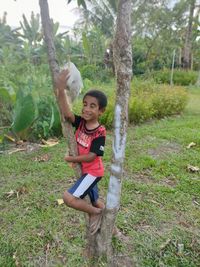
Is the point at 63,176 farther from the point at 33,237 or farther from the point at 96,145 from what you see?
the point at 96,145

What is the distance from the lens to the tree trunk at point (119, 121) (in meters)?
1.60

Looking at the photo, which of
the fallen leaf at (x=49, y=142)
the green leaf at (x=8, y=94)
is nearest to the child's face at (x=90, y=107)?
the fallen leaf at (x=49, y=142)

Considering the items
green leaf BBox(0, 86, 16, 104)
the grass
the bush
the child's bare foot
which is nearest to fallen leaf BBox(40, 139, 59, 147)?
the grass

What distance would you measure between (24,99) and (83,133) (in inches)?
88.5

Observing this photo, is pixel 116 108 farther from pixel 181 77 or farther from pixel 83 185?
pixel 181 77

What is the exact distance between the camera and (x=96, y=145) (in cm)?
178

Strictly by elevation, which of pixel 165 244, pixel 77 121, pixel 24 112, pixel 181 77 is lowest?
pixel 181 77

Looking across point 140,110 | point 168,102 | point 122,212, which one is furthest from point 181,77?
point 122,212

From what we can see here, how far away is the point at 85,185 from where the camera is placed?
184 cm

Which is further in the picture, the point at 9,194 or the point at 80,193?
the point at 9,194

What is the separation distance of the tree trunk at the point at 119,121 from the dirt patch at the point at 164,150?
197 centimetres

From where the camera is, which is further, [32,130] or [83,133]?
[32,130]

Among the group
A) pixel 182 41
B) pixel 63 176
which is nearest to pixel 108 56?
pixel 182 41

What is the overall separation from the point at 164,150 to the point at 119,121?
8.21 ft
